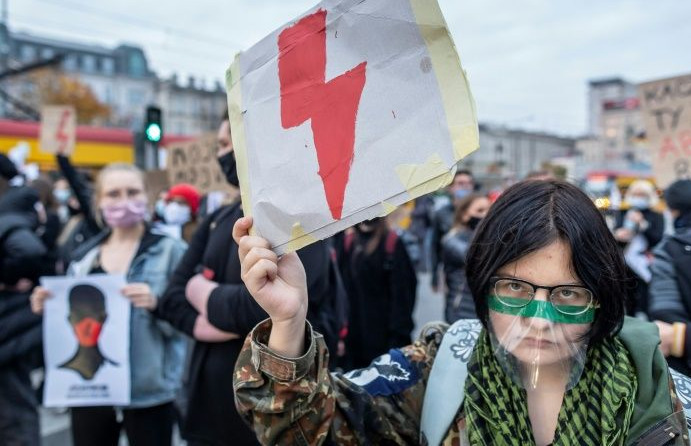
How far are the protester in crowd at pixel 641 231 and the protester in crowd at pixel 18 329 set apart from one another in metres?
4.16

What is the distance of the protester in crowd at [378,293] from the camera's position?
414 centimetres

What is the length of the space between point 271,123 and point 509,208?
573mm

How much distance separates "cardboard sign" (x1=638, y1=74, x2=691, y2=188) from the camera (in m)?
4.50

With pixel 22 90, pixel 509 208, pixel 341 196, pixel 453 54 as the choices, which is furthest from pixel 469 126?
pixel 22 90

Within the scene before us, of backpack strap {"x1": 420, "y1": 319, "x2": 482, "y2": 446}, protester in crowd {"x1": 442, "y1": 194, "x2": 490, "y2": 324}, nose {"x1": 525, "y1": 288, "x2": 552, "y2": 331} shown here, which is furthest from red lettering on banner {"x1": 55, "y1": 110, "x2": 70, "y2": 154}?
nose {"x1": 525, "y1": 288, "x2": 552, "y2": 331}

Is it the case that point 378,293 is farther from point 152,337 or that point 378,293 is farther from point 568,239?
point 568,239

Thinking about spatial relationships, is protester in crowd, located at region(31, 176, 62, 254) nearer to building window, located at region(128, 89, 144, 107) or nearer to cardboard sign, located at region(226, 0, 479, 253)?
cardboard sign, located at region(226, 0, 479, 253)

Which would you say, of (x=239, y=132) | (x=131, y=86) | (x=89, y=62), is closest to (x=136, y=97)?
(x=131, y=86)

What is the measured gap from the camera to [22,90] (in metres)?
34.6

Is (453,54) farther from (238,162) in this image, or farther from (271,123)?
(238,162)

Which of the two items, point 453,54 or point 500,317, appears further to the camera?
point 500,317

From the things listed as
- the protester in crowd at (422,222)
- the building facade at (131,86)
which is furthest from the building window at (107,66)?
the protester in crowd at (422,222)

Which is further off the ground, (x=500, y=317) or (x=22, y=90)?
(x=22, y=90)

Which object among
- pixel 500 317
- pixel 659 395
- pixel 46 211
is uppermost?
pixel 46 211
